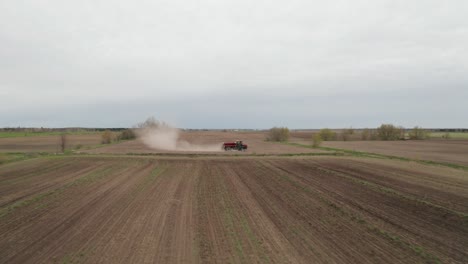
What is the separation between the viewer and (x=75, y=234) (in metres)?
11.9

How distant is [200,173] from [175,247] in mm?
17650

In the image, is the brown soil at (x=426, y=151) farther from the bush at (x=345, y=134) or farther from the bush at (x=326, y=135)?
the bush at (x=326, y=135)

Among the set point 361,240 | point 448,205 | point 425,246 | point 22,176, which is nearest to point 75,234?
point 361,240

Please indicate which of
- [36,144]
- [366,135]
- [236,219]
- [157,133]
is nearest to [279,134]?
[366,135]

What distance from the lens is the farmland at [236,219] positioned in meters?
9.98

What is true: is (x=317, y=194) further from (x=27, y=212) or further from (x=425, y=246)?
(x=27, y=212)

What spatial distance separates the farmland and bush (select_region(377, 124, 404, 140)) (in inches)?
3516

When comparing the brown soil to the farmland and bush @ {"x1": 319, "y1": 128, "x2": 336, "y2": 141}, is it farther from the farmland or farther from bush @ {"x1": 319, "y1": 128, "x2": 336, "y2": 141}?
bush @ {"x1": 319, "y1": 128, "x2": 336, "y2": 141}

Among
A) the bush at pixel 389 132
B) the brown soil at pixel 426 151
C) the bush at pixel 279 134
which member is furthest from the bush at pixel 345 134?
the brown soil at pixel 426 151

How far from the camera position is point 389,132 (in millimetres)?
108312

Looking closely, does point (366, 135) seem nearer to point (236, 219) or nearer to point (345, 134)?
point (345, 134)

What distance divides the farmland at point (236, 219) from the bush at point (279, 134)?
7601 cm

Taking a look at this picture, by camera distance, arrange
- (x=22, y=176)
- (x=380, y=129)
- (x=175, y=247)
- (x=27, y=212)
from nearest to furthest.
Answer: (x=175, y=247), (x=27, y=212), (x=22, y=176), (x=380, y=129)

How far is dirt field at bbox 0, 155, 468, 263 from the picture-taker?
32.8 ft
